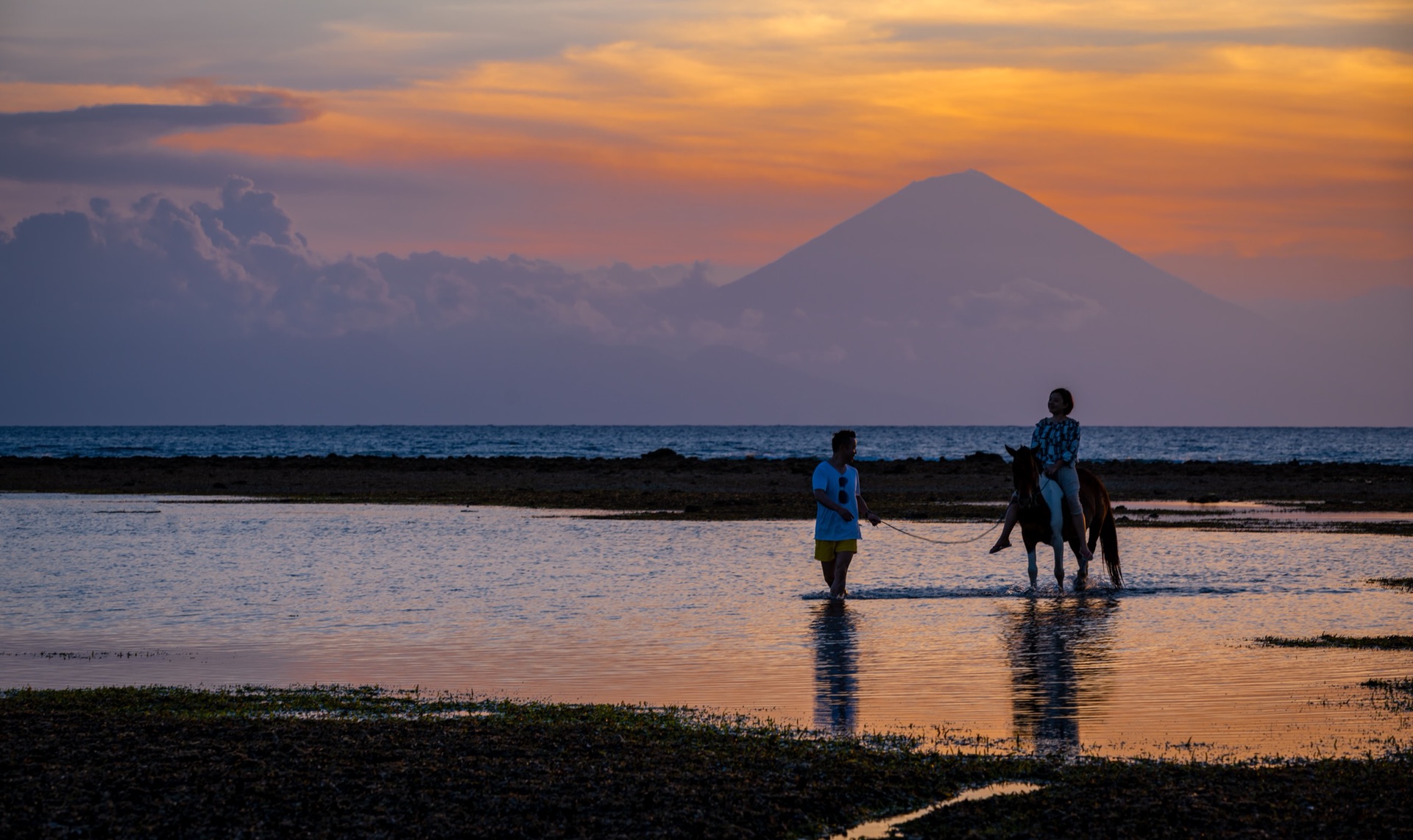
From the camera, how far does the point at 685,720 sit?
9555mm

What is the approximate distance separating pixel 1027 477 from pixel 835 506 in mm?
2989

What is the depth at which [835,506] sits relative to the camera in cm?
1661

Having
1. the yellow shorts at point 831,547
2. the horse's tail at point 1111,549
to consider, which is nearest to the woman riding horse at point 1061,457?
the horse's tail at point 1111,549

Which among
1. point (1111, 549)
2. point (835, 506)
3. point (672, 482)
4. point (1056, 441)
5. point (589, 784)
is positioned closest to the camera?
point (589, 784)

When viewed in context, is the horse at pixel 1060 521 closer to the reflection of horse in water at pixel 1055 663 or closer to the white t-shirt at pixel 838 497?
the reflection of horse in water at pixel 1055 663

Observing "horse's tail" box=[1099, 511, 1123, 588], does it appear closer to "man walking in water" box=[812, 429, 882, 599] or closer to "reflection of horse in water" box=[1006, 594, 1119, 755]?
"reflection of horse in water" box=[1006, 594, 1119, 755]

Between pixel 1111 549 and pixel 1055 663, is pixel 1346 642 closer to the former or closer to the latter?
pixel 1055 663

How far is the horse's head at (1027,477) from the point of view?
58.4 ft

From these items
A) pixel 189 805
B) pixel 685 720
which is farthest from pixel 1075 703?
pixel 189 805

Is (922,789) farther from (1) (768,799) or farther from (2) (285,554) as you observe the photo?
(2) (285,554)

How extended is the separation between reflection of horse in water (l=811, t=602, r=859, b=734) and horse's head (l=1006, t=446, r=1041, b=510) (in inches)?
127

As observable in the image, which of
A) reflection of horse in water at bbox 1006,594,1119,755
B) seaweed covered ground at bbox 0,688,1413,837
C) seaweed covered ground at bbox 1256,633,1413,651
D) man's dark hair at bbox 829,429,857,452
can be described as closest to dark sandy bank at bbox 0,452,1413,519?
man's dark hair at bbox 829,429,857,452

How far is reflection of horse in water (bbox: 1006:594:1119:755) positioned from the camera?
30.4 ft

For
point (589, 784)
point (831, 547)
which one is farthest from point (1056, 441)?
point (589, 784)
